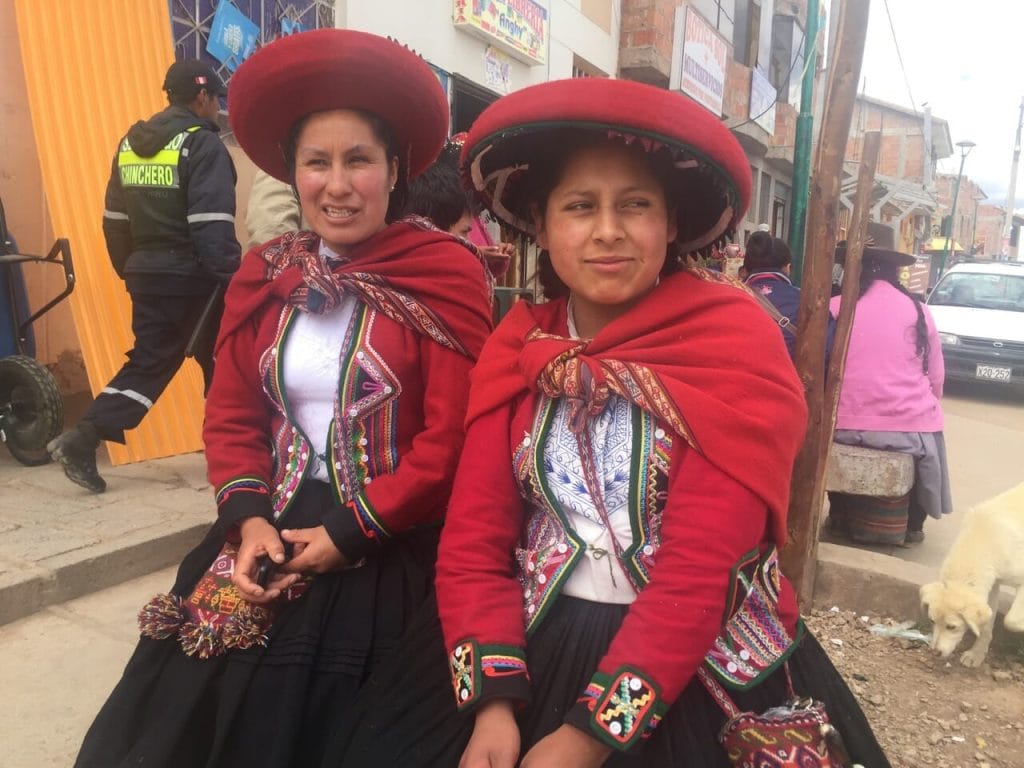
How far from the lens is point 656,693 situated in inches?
50.1

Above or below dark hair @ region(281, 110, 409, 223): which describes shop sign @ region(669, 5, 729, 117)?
above

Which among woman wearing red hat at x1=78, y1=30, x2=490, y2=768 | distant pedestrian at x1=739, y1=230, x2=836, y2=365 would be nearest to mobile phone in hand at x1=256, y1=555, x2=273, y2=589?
woman wearing red hat at x1=78, y1=30, x2=490, y2=768

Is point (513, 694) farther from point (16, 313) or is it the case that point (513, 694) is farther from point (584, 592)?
point (16, 313)

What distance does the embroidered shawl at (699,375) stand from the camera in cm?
134

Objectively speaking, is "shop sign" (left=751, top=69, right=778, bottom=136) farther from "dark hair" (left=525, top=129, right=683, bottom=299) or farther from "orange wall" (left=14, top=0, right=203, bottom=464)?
"dark hair" (left=525, top=129, right=683, bottom=299)

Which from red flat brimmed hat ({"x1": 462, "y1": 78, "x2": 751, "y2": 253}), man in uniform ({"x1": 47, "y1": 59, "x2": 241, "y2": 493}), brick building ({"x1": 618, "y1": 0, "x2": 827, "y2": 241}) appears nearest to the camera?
red flat brimmed hat ({"x1": 462, "y1": 78, "x2": 751, "y2": 253})

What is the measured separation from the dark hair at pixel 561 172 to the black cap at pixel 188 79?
2.88 meters

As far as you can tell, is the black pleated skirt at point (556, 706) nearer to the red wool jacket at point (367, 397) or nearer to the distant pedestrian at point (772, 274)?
the red wool jacket at point (367, 397)

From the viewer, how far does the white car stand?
989 centimetres

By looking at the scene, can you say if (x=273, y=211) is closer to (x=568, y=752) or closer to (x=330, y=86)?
(x=330, y=86)

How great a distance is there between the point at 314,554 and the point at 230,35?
178 inches

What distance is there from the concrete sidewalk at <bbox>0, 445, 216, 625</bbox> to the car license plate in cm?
909

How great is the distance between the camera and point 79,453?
3.69m

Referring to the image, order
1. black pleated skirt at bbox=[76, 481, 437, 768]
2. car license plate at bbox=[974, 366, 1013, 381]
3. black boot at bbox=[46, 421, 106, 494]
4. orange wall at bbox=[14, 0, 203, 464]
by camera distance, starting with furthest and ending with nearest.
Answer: car license plate at bbox=[974, 366, 1013, 381], orange wall at bbox=[14, 0, 203, 464], black boot at bbox=[46, 421, 106, 494], black pleated skirt at bbox=[76, 481, 437, 768]
